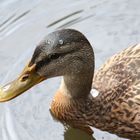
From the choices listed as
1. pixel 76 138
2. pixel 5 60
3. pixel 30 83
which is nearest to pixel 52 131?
pixel 76 138

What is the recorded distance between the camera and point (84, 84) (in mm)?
4918

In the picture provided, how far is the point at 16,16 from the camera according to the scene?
634cm

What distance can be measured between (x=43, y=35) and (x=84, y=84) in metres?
1.32

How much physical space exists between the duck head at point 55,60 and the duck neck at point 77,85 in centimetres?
8

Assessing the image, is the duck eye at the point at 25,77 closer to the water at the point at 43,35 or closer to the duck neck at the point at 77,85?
the duck neck at the point at 77,85

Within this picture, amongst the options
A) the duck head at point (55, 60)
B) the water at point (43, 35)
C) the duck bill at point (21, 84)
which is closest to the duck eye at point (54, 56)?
the duck head at point (55, 60)

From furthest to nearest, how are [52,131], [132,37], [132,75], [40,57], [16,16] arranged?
[16,16] → [132,37] → [52,131] → [132,75] → [40,57]

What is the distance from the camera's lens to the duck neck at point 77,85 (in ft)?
15.9

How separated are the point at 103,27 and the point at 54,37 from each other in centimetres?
168

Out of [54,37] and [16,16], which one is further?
[16,16]

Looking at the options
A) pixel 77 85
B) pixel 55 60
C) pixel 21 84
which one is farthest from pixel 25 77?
pixel 77 85

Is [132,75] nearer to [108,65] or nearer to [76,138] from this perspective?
[108,65]

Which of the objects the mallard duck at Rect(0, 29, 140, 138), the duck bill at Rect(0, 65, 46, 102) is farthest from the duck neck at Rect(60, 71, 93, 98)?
the duck bill at Rect(0, 65, 46, 102)

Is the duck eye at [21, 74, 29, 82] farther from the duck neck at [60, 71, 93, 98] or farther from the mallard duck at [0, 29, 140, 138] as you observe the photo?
the duck neck at [60, 71, 93, 98]
